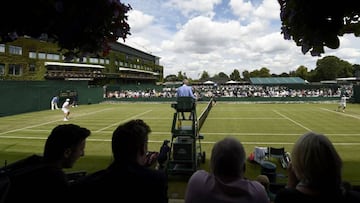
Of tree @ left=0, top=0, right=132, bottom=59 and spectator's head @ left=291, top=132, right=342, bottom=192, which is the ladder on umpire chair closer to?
tree @ left=0, top=0, right=132, bottom=59

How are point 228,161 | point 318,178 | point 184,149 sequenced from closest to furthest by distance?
1. point 318,178
2. point 228,161
3. point 184,149

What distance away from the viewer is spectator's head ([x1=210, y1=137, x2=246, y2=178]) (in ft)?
7.63

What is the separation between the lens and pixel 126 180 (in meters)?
2.24

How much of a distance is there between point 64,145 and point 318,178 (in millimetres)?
1958

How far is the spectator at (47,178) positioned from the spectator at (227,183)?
1.04m

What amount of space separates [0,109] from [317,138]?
2864 centimetres

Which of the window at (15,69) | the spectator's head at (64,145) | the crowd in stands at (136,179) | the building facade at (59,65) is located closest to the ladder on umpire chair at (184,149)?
the spectator's head at (64,145)

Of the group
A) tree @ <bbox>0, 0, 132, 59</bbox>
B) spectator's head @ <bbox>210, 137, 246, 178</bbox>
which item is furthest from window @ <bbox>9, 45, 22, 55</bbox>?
spectator's head @ <bbox>210, 137, 246, 178</bbox>

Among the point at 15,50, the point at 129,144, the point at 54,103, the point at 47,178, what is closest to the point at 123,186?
the point at 129,144

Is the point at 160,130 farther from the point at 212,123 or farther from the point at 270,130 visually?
the point at 270,130

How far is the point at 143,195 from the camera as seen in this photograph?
2.25 metres

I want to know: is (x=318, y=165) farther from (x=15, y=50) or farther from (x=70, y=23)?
(x=15, y=50)

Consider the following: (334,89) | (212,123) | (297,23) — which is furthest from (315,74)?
(297,23)

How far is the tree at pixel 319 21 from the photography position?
2518mm
